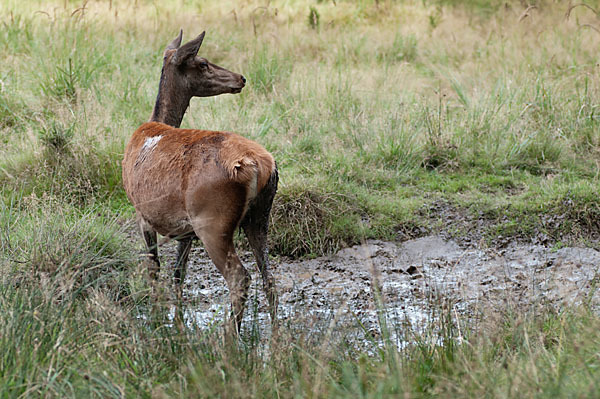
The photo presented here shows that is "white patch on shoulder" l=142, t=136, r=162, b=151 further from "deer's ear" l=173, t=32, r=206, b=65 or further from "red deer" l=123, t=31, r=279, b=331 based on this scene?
"deer's ear" l=173, t=32, r=206, b=65

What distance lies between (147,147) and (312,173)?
2.67 metres

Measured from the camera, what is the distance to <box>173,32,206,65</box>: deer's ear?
18.0 feet

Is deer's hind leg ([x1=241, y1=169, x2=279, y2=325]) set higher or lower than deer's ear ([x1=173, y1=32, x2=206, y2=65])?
lower

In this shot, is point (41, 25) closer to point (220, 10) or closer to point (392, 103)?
point (220, 10)

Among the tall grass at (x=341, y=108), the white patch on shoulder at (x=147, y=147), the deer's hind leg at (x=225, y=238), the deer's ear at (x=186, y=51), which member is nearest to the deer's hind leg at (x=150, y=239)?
the white patch on shoulder at (x=147, y=147)

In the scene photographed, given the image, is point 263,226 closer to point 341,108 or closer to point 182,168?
point 182,168

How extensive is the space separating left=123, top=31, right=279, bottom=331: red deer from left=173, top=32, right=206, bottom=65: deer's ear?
1.98ft

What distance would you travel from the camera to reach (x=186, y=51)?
5531mm

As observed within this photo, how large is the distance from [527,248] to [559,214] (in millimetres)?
559

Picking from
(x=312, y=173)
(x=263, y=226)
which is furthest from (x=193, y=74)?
(x=312, y=173)

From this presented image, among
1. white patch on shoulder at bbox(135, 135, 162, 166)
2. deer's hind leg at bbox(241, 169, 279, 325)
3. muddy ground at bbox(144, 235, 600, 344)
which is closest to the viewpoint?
deer's hind leg at bbox(241, 169, 279, 325)

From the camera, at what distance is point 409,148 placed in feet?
25.8

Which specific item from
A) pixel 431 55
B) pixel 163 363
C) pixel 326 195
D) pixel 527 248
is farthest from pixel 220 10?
pixel 163 363

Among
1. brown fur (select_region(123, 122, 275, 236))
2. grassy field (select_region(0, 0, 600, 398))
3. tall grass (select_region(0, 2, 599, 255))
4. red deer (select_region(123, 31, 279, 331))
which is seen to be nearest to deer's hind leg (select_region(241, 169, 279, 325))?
red deer (select_region(123, 31, 279, 331))
